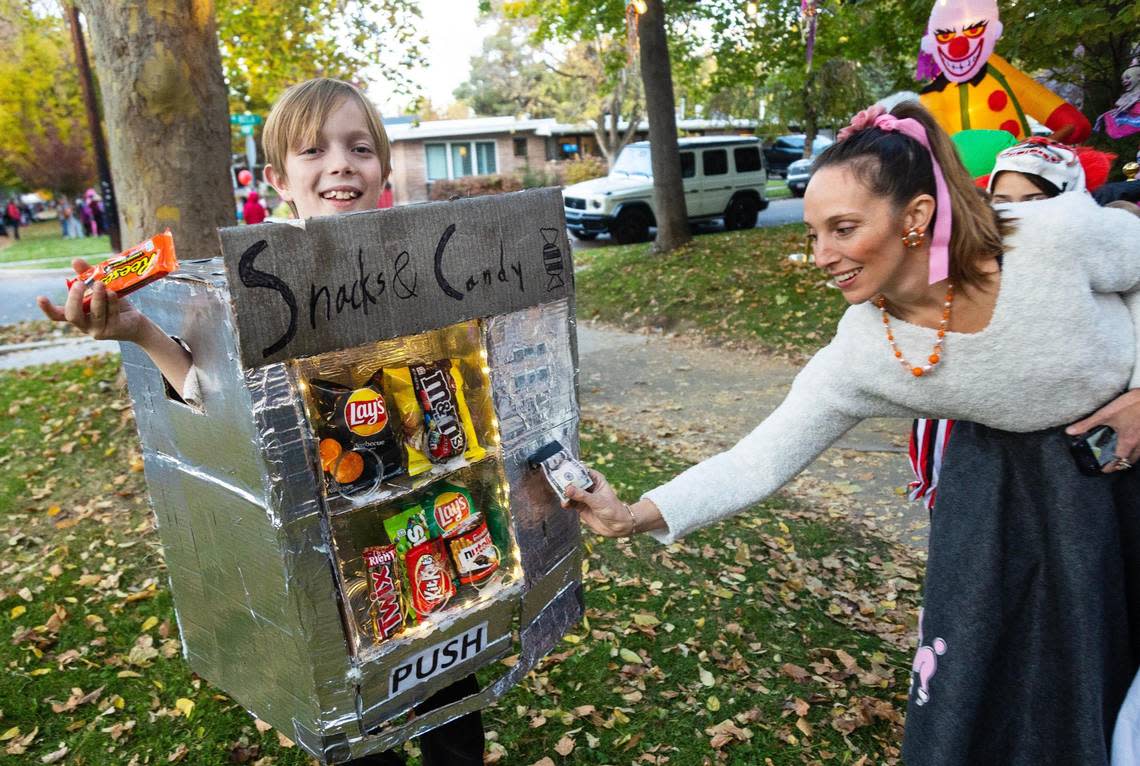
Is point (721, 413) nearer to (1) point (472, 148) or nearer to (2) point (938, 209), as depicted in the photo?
(2) point (938, 209)

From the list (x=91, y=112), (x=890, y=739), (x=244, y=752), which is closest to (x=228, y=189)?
(x=244, y=752)

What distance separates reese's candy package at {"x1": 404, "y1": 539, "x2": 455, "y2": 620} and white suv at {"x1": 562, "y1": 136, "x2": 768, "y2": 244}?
49.8 feet

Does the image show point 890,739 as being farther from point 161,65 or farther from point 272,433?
point 161,65

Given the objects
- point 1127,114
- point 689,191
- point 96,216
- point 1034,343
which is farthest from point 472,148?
point 1034,343

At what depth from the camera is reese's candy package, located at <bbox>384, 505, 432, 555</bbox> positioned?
1806 mm

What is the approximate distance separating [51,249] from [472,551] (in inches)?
1091

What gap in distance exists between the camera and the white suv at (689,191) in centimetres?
1677

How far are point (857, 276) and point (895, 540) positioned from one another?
311 cm

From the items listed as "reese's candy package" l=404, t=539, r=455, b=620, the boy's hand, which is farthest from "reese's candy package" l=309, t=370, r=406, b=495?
the boy's hand

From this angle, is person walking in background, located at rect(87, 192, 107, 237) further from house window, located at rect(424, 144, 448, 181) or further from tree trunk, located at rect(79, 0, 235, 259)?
tree trunk, located at rect(79, 0, 235, 259)

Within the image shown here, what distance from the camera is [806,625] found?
3.69 metres

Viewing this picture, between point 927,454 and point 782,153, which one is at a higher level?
point 782,153

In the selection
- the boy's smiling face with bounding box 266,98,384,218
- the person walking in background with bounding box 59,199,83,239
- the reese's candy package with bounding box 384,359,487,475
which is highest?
the person walking in background with bounding box 59,199,83,239

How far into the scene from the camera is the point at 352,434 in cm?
163
